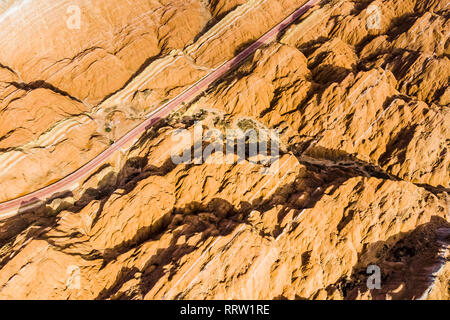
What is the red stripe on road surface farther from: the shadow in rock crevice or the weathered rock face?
the shadow in rock crevice

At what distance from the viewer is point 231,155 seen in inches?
1136

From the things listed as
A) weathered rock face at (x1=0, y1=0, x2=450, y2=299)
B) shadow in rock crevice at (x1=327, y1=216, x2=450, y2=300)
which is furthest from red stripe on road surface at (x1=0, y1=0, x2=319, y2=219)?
shadow in rock crevice at (x1=327, y1=216, x2=450, y2=300)

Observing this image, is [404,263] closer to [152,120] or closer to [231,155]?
[231,155]

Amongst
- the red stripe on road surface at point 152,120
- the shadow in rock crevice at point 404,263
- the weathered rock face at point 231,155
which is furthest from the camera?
the red stripe on road surface at point 152,120

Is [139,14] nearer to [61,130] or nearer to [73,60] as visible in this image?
[73,60]

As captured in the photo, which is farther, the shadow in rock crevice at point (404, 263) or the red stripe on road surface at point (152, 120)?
the red stripe on road surface at point (152, 120)

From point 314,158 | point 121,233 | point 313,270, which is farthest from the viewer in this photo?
point 314,158

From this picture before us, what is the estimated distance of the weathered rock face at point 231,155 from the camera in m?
21.1

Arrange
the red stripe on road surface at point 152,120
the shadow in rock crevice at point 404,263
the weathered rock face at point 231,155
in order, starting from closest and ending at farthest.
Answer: the shadow in rock crevice at point 404,263
the weathered rock face at point 231,155
the red stripe on road surface at point 152,120

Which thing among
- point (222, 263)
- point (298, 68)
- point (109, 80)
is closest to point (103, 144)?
point (109, 80)

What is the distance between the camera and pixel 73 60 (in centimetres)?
4456

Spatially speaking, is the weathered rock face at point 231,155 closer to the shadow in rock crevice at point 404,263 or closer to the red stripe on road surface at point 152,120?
the shadow in rock crevice at point 404,263

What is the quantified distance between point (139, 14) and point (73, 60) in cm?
1480

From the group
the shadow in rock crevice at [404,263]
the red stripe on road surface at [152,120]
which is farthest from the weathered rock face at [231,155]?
the red stripe on road surface at [152,120]
